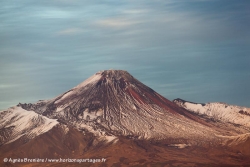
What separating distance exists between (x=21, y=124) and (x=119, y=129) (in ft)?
43.5

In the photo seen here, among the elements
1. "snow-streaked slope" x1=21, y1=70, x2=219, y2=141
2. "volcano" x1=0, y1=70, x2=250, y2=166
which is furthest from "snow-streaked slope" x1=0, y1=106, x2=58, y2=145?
"snow-streaked slope" x1=21, y1=70, x2=219, y2=141

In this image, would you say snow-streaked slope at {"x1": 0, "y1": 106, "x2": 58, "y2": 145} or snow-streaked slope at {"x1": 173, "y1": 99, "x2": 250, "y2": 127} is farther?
snow-streaked slope at {"x1": 173, "y1": 99, "x2": 250, "y2": 127}

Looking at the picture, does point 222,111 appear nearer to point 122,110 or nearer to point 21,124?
point 122,110

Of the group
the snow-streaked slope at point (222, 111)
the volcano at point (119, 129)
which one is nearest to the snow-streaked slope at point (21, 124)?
the volcano at point (119, 129)

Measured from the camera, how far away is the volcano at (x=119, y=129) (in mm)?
77875

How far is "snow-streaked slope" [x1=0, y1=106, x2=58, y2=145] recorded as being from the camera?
83250 millimetres

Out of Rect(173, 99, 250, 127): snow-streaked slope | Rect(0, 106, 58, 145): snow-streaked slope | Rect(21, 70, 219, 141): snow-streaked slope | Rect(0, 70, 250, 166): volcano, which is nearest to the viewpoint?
Rect(0, 70, 250, 166): volcano

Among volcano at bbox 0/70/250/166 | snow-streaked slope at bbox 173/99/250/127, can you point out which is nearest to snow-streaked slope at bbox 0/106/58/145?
volcano at bbox 0/70/250/166

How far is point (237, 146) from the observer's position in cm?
8019

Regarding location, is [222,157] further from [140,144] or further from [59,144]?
[59,144]

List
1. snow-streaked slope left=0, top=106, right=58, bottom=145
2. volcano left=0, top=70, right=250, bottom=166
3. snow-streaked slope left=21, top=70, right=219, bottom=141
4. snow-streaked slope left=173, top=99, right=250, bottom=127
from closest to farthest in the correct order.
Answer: volcano left=0, top=70, right=250, bottom=166 → snow-streaked slope left=0, top=106, right=58, bottom=145 → snow-streaked slope left=21, top=70, right=219, bottom=141 → snow-streaked slope left=173, top=99, right=250, bottom=127

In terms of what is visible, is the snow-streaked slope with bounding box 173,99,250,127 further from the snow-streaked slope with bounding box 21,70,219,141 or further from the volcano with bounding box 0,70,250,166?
the snow-streaked slope with bounding box 21,70,219,141

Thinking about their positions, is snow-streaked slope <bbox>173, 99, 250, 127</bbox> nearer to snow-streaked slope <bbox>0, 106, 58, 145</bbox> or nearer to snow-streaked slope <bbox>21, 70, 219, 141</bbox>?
snow-streaked slope <bbox>21, 70, 219, 141</bbox>

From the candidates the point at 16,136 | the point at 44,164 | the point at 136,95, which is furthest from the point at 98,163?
the point at 136,95
